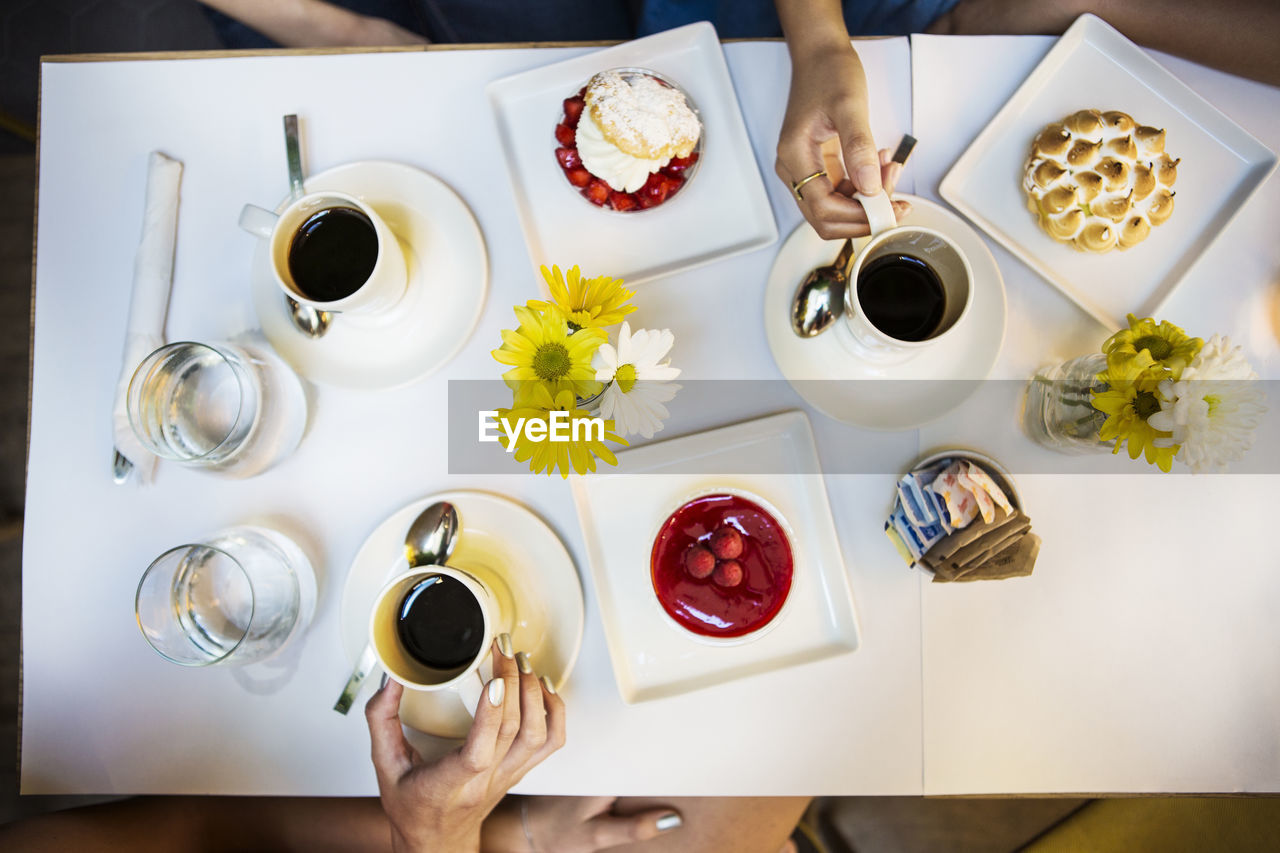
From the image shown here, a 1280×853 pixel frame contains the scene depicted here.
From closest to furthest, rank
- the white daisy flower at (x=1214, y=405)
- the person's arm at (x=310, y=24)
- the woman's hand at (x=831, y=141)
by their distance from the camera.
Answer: the white daisy flower at (x=1214, y=405) < the woman's hand at (x=831, y=141) < the person's arm at (x=310, y=24)

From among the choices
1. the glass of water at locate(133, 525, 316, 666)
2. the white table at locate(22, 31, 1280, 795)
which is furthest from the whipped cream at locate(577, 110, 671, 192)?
the glass of water at locate(133, 525, 316, 666)

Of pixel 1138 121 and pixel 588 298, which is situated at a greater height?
pixel 1138 121

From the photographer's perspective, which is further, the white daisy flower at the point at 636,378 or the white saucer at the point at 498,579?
the white saucer at the point at 498,579

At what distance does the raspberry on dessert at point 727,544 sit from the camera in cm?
79

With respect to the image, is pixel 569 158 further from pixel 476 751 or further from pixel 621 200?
pixel 476 751

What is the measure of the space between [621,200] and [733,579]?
1.51ft

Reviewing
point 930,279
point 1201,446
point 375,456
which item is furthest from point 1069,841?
point 375,456

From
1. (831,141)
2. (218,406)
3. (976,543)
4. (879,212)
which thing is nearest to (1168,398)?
(976,543)

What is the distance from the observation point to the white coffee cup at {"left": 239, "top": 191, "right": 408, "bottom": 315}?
74 cm

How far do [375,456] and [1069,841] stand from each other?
1.26 meters

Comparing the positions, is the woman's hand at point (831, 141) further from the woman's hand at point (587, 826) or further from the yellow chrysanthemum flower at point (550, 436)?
the woman's hand at point (587, 826)

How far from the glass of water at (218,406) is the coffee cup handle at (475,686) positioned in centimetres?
36

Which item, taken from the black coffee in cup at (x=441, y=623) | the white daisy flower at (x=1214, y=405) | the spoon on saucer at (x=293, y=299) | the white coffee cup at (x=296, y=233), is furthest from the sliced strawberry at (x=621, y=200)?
the white daisy flower at (x=1214, y=405)

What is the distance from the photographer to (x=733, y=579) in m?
0.79
